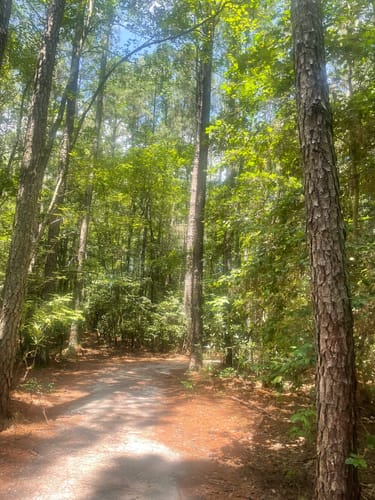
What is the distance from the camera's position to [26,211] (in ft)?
18.8

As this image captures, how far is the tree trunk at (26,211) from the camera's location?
17.4 feet

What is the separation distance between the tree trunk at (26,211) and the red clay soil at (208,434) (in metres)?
0.99

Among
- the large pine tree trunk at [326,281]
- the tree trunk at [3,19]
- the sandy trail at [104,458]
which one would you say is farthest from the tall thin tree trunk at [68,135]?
the large pine tree trunk at [326,281]

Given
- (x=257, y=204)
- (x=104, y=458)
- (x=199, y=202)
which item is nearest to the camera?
(x=104, y=458)

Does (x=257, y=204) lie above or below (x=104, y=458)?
above

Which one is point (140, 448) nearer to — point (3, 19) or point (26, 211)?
point (26, 211)

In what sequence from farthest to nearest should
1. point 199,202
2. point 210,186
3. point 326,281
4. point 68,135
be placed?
1. point 210,186
2. point 199,202
3. point 68,135
4. point 326,281

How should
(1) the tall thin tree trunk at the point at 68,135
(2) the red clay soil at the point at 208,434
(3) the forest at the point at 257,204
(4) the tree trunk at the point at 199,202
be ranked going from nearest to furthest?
(3) the forest at the point at 257,204 → (2) the red clay soil at the point at 208,434 → (1) the tall thin tree trunk at the point at 68,135 → (4) the tree trunk at the point at 199,202

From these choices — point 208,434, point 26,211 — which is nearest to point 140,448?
point 208,434

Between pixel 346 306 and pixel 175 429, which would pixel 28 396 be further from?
pixel 346 306

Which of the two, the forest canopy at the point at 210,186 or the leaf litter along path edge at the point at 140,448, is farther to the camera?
the forest canopy at the point at 210,186

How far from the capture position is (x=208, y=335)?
1043cm

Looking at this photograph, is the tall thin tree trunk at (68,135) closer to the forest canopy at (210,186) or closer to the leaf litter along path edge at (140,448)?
the forest canopy at (210,186)

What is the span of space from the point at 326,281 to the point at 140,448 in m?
3.60
